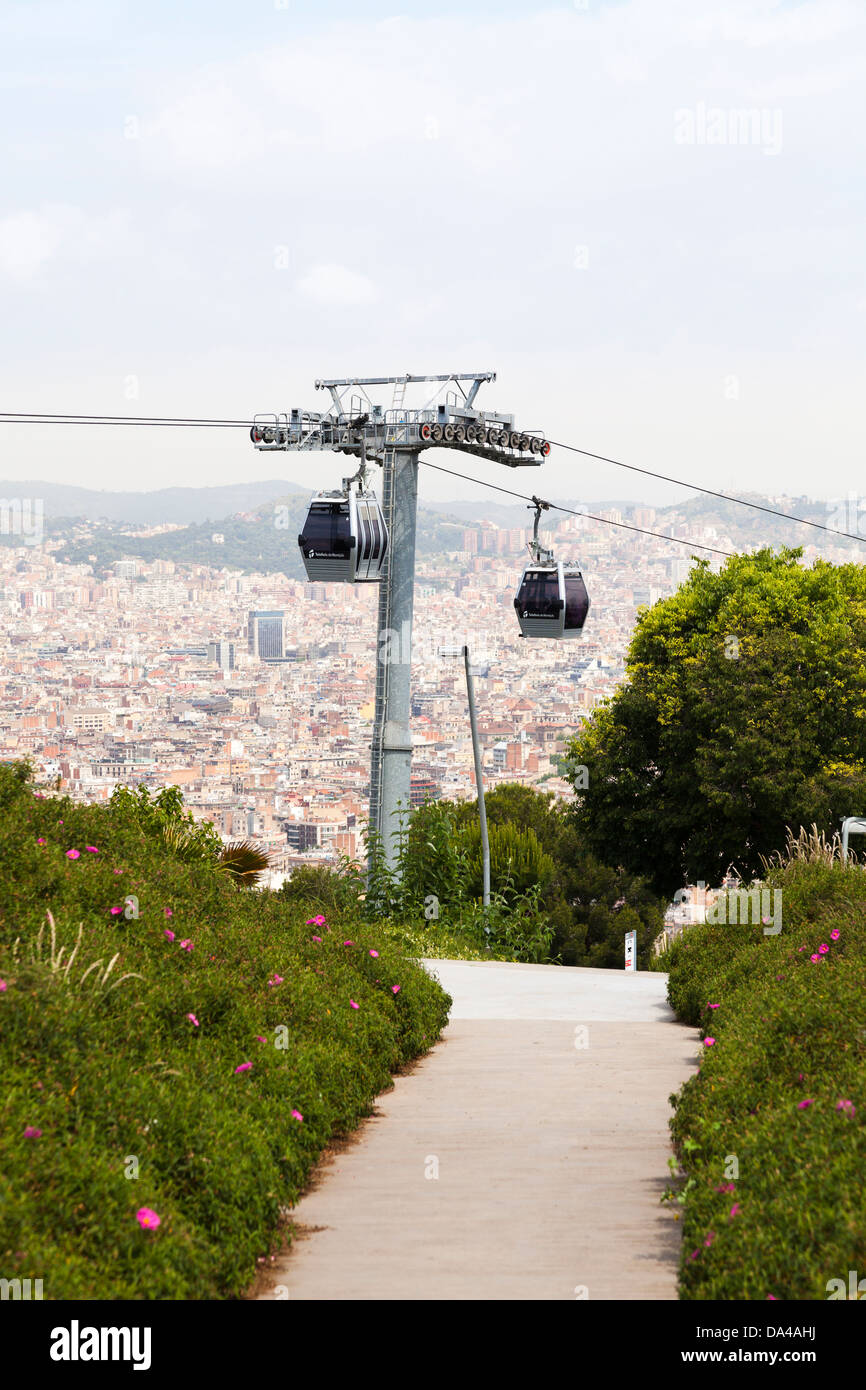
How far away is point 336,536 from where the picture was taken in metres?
19.6

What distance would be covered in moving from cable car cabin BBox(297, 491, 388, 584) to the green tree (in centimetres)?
837

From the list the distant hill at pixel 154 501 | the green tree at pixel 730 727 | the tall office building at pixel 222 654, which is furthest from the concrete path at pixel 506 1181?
the distant hill at pixel 154 501

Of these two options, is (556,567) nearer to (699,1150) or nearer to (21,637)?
(699,1150)

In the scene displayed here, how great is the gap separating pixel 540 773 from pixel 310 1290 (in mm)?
52469

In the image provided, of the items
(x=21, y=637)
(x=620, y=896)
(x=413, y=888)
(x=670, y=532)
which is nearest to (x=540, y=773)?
(x=620, y=896)

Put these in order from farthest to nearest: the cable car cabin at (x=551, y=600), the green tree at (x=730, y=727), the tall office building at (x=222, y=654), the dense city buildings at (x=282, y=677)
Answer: the tall office building at (x=222, y=654) → the dense city buildings at (x=282, y=677) → the green tree at (x=730, y=727) → the cable car cabin at (x=551, y=600)

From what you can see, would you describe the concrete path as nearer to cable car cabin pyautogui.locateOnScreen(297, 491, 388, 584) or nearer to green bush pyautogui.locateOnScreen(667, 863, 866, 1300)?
green bush pyautogui.locateOnScreen(667, 863, 866, 1300)

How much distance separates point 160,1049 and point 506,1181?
5.29 ft

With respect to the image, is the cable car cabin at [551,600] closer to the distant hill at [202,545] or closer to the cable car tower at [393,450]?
the cable car tower at [393,450]

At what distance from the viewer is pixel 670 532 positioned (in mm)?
126062

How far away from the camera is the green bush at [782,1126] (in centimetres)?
398

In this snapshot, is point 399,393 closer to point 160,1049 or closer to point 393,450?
point 393,450

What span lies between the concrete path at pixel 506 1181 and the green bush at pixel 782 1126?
32 centimetres

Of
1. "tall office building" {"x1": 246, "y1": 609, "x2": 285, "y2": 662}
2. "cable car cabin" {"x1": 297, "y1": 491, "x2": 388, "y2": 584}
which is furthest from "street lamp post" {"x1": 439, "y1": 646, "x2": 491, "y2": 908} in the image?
"tall office building" {"x1": 246, "y1": 609, "x2": 285, "y2": 662}
